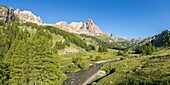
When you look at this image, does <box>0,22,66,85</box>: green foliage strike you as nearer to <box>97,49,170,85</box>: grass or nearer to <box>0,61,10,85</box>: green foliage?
<box>0,61,10,85</box>: green foliage

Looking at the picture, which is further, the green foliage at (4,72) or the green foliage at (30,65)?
the green foliage at (4,72)

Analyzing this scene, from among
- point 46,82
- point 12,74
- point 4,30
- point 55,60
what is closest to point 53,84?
point 46,82

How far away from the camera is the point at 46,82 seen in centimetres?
4931

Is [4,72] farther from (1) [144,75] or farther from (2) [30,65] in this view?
(1) [144,75]

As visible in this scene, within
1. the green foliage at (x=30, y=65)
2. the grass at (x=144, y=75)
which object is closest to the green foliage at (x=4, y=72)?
the green foliage at (x=30, y=65)

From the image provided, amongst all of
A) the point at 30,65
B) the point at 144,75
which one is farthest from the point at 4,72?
the point at 144,75

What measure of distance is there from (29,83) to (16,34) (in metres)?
137

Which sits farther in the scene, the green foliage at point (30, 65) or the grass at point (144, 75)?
the green foliage at point (30, 65)

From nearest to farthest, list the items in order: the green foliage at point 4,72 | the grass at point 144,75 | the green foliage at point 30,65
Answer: the grass at point 144,75, the green foliage at point 30,65, the green foliage at point 4,72

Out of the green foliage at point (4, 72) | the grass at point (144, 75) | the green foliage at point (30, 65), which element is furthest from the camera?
the green foliage at point (4, 72)

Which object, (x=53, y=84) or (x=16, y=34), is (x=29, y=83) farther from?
(x=16, y=34)

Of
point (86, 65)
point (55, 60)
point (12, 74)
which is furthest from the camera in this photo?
point (86, 65)

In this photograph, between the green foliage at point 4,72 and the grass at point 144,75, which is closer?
the grass at point 144,75

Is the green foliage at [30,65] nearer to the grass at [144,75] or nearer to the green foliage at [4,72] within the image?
the green foliage at [4,72]
